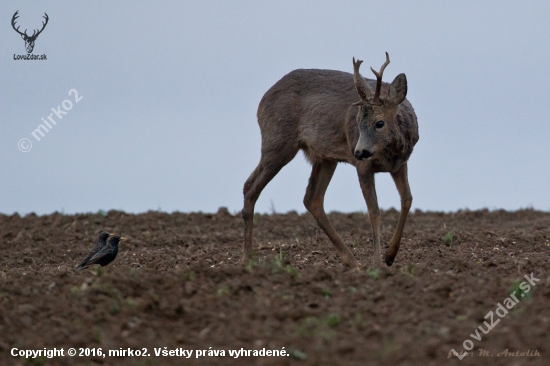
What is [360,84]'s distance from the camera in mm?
9562

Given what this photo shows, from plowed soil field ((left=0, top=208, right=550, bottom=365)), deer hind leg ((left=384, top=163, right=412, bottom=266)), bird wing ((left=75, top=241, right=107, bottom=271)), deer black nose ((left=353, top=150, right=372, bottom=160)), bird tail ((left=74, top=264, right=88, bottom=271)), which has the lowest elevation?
plowed soil field ((left=0, top=208, right=550, bottom=365))

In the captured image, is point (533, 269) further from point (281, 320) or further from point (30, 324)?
point (30, 324)

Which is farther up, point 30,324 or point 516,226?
point 516,226

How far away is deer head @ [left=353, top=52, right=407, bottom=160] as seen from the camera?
9.35m

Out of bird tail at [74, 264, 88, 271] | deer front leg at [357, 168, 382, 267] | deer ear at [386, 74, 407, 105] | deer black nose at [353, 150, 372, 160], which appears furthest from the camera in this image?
bird tail at [74, 264, 88, 271]

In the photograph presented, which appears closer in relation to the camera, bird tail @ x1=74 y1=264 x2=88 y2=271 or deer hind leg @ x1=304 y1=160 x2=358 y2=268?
bird tail @ x1=74 y1=264 x2=88 y2=271

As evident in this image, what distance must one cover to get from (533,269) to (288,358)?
3.72m

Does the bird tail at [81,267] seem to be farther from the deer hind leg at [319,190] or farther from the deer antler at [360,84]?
the deer antler at [360,84]

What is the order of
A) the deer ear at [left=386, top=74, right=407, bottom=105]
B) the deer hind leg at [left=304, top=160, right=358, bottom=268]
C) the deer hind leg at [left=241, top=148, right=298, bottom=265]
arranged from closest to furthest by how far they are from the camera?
the deer ear at [left=386, top=74, right=407, bottom=105] < the deer hind leg at [left=241, top=148, right=298, bottom=265] < the deer hind leg at [left=304, top=160, right=358, bottom=268]

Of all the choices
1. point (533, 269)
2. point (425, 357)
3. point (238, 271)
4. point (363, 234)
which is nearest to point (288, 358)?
point (425, 357)

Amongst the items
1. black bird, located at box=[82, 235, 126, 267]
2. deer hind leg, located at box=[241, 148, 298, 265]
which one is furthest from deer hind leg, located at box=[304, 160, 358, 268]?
black bird, located at box=[82, 235, 126, 267]

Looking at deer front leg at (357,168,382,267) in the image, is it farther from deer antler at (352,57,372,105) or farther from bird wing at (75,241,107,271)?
bird wing at (75,241,107,271)

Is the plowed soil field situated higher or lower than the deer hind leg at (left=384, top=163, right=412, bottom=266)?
lower

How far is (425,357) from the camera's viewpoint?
5.34 metres
